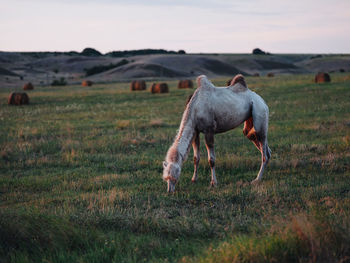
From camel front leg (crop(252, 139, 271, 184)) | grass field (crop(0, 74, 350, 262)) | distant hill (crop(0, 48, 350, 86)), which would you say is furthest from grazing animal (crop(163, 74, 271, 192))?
distant hill (crop(0, 48, 350, 86))

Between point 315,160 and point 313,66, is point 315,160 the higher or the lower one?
the lower one

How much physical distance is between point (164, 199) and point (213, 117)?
7.79ft

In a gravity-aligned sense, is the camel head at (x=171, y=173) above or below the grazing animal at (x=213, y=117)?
below

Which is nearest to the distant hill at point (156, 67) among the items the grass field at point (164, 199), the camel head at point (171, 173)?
the grass field at point (164, 199)

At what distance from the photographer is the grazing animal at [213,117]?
7.92m

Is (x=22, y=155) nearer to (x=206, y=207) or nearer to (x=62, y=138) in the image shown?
(x=62, y=138)

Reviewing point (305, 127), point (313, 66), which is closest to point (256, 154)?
point (305, 127)

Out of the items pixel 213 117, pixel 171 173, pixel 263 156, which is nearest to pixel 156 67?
pixel 263 156

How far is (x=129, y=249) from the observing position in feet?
15.8

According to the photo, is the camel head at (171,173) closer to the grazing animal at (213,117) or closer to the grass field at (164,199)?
the grazing animal at (213,117)

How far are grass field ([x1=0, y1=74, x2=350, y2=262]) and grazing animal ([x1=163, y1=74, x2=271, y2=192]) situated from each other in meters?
0.69

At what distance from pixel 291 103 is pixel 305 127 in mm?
8084

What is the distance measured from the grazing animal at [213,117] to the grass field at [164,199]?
69 centimetres

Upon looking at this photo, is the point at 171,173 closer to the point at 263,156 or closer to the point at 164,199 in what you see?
the point at 164,199
